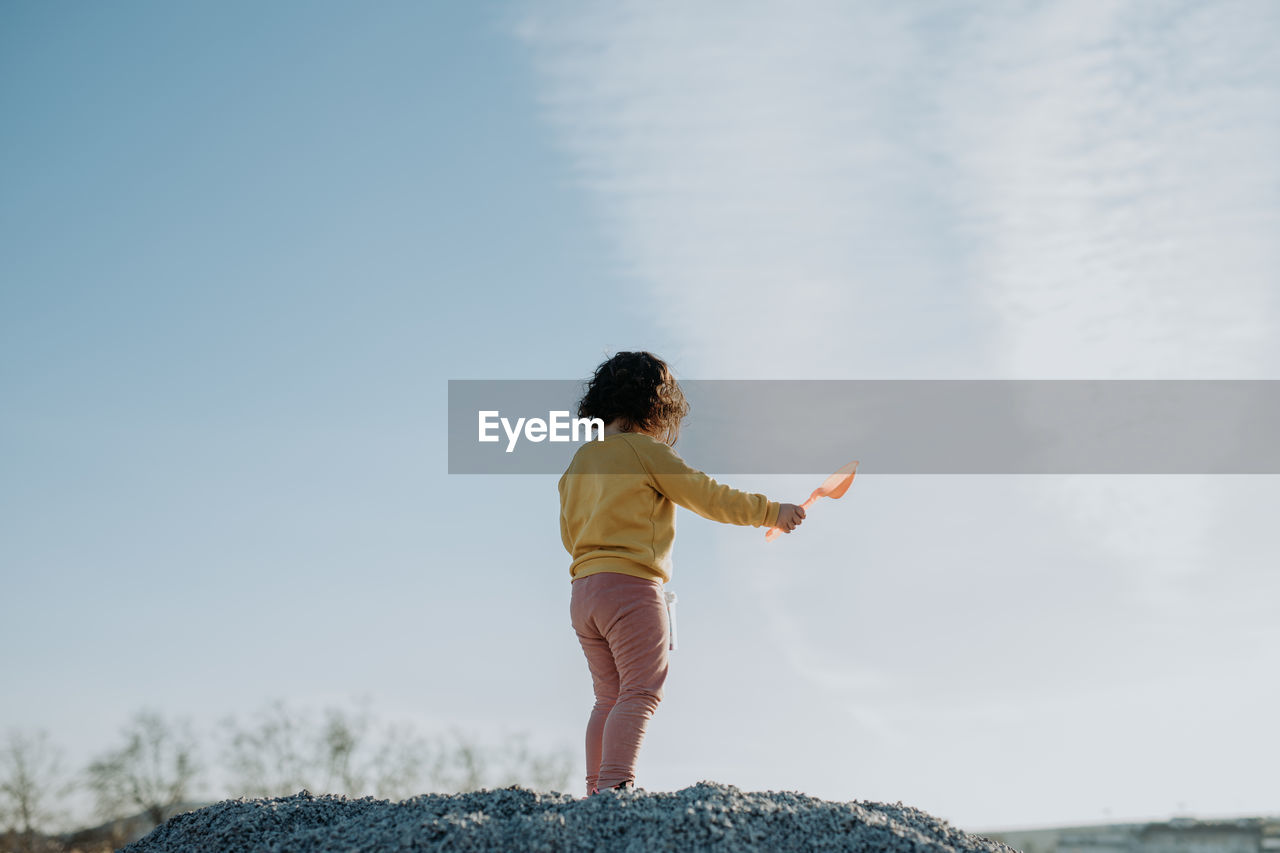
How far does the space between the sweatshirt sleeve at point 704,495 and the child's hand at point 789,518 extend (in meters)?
0.02

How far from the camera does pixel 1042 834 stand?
439cm

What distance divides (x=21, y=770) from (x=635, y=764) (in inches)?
341

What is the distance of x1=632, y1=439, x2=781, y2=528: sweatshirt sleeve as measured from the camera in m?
4.05

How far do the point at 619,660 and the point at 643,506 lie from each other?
66cm

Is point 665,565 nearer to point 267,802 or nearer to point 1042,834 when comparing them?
point 267,802

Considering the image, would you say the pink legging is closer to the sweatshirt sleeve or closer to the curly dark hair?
the sweatshirt sleeve

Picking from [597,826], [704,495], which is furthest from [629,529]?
[597,826]

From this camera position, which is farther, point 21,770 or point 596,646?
point 21,770

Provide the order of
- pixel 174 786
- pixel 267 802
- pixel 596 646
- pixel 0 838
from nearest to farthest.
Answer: pixel 267 802 → pixel 596 646 → pixel 0 838 → pixel 174 786

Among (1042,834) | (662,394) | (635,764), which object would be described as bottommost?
(1042,834)

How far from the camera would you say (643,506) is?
13.4 feet

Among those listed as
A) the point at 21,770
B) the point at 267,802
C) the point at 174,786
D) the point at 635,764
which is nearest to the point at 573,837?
the point at 635,764

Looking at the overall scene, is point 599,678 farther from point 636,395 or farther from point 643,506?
point 636,395

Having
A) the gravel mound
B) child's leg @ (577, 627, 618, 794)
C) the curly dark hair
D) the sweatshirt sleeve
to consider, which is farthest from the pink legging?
the curly dark hair
